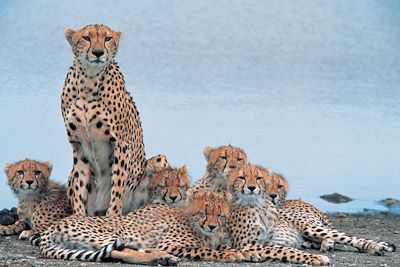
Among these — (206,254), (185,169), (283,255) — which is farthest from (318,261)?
(185,169)

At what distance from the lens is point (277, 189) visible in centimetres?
698

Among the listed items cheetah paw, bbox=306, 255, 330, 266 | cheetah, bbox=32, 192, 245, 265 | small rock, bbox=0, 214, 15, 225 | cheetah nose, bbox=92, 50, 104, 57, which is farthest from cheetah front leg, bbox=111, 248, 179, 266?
small rock, bbox=0, 214, 15, 225

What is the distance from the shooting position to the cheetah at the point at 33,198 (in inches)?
271

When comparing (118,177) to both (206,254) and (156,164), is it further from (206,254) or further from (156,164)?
(206,254)

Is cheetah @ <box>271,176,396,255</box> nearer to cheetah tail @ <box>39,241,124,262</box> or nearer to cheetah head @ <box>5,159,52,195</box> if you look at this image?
cheetah tail @ <box>39,241,124,262</box>

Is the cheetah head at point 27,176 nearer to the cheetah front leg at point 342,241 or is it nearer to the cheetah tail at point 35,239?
the cheetah tail at point 35,239

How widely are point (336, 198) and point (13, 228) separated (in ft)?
11.0

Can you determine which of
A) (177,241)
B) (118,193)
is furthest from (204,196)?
(118,193)

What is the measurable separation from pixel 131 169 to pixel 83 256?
4.23 feet

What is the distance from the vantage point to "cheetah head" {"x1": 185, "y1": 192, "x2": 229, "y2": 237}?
6.28 meters

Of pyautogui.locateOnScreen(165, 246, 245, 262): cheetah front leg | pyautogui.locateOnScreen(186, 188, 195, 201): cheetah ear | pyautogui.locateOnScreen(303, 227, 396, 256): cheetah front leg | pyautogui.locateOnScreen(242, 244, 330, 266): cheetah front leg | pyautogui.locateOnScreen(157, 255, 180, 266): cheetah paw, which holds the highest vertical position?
pyautogui.locateOnScreen(186, 188, 195, 201): cheetah ear

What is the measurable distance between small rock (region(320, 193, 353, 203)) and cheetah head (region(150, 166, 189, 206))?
269 cm

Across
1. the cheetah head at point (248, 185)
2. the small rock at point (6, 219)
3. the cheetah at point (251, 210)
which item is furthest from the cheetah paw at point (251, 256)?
the small rock at point (6, 219)

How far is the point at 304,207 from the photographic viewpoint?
23.8 ft
